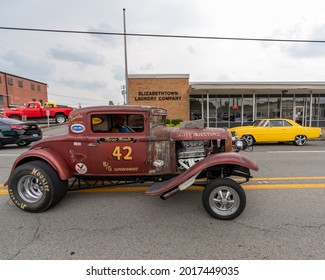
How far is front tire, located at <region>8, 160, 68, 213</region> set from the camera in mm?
3410

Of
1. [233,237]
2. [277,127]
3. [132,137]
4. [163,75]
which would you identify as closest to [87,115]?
[132,137]

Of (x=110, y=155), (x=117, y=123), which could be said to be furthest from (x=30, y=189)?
(x=117, y=123)

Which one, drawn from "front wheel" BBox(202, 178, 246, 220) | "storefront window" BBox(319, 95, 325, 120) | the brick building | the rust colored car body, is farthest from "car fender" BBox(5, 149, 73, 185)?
the brick building

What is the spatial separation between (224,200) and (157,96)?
15934 mm

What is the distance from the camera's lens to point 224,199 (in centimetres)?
319

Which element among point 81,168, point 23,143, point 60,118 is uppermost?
point 60,118

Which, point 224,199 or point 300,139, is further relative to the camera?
point 300,139

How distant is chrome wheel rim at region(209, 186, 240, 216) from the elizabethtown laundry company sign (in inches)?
623

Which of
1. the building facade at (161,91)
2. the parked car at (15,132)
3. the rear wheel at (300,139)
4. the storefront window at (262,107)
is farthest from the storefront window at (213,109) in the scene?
the parked car at (15,132)

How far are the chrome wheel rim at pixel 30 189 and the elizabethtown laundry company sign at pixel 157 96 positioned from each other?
1539cm

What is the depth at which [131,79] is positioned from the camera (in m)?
18.3

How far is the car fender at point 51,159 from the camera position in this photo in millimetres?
3473

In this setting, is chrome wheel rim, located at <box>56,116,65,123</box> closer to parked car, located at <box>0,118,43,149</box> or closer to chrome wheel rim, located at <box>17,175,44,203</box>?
parked car, located at <box>0,118,43,149</box>

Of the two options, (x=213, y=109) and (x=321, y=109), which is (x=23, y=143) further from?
(x=321, y=109)
